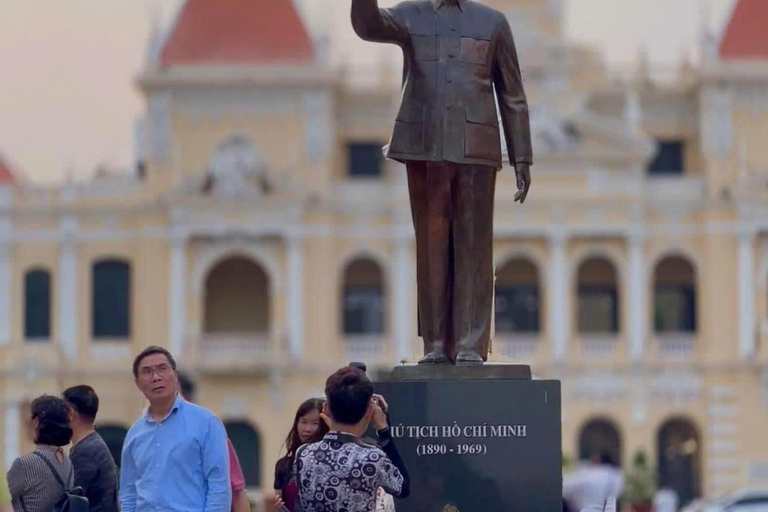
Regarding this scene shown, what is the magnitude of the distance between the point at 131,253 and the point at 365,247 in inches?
212

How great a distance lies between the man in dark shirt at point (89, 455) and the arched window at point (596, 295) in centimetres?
3753

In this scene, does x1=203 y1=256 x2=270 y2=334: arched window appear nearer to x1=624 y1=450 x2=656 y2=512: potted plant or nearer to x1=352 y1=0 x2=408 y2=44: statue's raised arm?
x1=624 y1=450 x2=656 y2=512: potted plant

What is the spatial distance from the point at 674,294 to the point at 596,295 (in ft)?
6.11

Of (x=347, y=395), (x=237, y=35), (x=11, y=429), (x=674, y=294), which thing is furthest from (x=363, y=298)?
(x=347, y=395)

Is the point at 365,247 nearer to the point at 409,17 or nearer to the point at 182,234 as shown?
the point at 182,234

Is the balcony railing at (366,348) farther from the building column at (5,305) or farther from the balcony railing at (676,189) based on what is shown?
the building column at (5,305)

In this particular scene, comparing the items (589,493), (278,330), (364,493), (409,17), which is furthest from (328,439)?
(278,330)

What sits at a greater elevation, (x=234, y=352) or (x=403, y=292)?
(x=403, y=292)

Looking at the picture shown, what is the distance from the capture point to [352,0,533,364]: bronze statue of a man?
11273 mm

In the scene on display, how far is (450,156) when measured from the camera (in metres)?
11.2

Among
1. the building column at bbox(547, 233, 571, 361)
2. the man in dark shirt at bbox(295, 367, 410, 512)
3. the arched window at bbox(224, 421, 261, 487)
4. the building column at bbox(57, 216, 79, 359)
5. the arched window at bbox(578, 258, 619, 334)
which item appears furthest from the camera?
the arched window at bbox(578, 258, 619, 334)

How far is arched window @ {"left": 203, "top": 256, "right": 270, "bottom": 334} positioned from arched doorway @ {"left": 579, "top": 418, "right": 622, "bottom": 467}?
776 cm

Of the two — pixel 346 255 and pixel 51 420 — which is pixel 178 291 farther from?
pixel 51 420

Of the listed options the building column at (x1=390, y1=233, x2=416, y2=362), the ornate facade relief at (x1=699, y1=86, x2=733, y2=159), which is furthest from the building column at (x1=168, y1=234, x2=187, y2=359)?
the ornate facade relief at (x1=699, y1=86, x2=733, y2=159)
